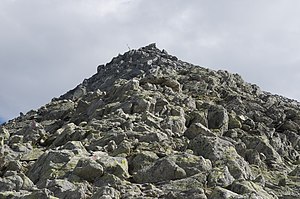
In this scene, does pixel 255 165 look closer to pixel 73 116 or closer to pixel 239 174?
pixel 239 174

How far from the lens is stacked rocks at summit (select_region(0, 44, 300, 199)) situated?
28797 mm

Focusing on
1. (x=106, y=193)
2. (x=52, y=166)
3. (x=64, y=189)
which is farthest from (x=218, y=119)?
(x=106, y=193)

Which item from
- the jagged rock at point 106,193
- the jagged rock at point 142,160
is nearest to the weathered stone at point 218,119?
the jagged rock at point 142,160

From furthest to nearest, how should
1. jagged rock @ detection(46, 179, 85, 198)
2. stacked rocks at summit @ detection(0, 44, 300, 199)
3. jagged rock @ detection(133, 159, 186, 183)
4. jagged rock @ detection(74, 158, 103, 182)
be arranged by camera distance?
jagged rock @ detection(133, 159, 186, 183) < jagged rock @ detection(74, 158, 103, 182) < stacked rocks at summit @ detection(0, 44, 300, 199) < jagged rock @ detection(46, 179, 85, 198)

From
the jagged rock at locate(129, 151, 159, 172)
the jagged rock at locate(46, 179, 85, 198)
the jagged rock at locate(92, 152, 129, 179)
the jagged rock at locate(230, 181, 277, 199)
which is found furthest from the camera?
the jagged rock at locate(129, 151, 159, 172)

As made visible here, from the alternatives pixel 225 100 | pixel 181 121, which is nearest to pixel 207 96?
pixel 225 100

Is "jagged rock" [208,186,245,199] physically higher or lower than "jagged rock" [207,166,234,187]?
lower

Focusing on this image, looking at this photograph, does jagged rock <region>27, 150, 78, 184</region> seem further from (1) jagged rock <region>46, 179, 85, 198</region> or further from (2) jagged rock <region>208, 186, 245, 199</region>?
(2) jagged rock <region>208, 186, 245, 199</region>

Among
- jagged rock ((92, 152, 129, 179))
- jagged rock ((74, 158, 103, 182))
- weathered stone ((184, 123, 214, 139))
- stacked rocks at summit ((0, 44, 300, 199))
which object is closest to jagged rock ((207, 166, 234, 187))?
stacked rocks at summit ((0, 44, 300, 199))

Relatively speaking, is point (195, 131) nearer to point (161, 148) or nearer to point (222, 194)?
point (161, 148)

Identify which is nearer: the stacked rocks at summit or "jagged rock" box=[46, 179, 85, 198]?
"jagged rock" box=[46, 179, 85, 198]

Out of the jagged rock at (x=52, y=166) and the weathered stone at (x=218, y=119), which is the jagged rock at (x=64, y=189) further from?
the weathered stone at (x=218, y=119)

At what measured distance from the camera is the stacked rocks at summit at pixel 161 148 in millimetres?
28797

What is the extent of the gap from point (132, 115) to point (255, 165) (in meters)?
16.6
